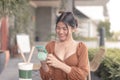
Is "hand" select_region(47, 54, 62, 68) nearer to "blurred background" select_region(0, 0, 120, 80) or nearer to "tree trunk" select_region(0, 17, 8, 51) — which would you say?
"blurred background" select_region(0, 0, 120, 80)

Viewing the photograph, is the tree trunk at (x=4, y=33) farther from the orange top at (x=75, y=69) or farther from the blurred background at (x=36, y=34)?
the orange top at (x=75, y=69)

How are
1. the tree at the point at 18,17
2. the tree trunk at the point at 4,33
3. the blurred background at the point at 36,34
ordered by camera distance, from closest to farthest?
the blurred background at the point at 36,34 → the tree at the point at 18,17 → the tree trunk at the point at 4,33

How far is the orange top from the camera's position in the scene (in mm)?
1930

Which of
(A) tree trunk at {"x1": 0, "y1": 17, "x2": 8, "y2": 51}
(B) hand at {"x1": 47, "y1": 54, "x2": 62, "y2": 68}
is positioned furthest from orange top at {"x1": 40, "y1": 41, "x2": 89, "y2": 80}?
(A) tree trunk at {"x1": 0, "y1": 17, "x2": 8, "y2": 51}

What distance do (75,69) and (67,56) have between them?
12 centimetres

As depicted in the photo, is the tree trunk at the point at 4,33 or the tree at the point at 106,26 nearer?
the tree trunk at the point at 4,33

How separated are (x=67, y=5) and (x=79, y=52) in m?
6.67

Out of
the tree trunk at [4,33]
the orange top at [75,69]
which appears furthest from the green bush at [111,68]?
the tree trunk at [4,33]

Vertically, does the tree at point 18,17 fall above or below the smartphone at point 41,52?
above

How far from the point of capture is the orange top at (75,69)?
1.93m

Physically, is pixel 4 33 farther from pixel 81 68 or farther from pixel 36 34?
pixel 36 34

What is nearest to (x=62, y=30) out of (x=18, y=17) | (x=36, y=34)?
(x=18, y=17)

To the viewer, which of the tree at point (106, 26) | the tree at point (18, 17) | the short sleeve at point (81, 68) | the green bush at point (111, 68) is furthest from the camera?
the tree at point (106, 26)

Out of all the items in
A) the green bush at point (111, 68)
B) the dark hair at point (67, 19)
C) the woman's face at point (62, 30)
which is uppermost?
the dark hair at point (67, 19)
